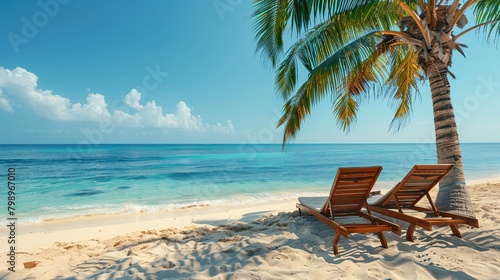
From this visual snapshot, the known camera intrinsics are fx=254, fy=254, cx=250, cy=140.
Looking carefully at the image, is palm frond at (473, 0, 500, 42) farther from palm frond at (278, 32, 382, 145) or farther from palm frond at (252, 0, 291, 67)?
palm frond at (252, 0, 291, 67)

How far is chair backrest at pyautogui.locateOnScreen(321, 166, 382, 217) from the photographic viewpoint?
3.37 m

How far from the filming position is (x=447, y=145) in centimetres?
412

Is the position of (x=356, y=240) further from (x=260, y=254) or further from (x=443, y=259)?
(x=260, y=254)

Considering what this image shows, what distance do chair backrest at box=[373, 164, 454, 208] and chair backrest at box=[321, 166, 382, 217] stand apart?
1.51 feet

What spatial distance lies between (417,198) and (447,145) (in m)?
1.02

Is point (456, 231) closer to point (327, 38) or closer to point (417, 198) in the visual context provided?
point (417, 198)

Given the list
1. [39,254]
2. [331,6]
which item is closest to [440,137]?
[331,6]

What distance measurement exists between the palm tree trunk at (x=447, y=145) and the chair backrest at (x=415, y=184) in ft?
1.59

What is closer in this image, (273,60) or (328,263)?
(328,263)

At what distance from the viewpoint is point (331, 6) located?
372cm

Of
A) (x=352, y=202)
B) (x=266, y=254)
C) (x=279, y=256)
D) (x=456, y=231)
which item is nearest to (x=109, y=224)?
(x=266, y=254)

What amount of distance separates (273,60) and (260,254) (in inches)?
142

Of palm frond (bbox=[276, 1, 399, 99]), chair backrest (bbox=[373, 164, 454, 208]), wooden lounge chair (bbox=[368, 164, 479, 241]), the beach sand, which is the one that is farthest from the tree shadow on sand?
palm frond (bbox=[276, 1, 399, 99])

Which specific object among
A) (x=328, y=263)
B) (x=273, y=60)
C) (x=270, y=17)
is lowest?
(x=328, y=263)
